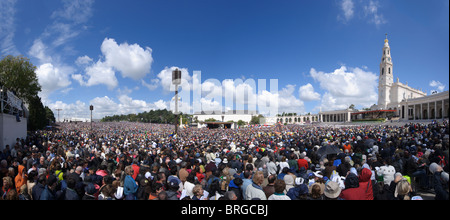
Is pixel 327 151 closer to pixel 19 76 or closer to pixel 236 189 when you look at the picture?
pixel 236 189

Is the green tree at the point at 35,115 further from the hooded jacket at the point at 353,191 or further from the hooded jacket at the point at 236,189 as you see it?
the hooded jacket at the point at 353,191

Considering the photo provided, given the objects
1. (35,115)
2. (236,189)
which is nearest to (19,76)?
(35,115)

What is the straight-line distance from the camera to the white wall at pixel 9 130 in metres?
11.7

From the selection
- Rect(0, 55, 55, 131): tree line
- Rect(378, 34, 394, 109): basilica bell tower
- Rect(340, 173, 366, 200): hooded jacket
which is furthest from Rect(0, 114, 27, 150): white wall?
Rect(378, 34, 394, 109): basilica bell tower

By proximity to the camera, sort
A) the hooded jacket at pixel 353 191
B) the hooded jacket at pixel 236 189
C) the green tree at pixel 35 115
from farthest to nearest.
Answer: the green tree at pixel 35 115
the hooded jacket at pixel 236 189
the hooded jacket at pixel 353 191

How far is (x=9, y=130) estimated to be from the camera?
12.8m

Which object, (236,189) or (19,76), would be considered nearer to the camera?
(236,189)

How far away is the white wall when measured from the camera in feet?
38.5

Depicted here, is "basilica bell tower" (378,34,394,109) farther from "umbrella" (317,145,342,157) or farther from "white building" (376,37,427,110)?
"umbrella" (317,145,342,157)

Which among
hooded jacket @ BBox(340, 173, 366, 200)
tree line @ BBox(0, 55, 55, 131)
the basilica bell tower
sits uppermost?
the basilica bell tower

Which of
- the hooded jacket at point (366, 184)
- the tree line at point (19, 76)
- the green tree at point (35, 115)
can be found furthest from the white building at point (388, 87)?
the green tree at point (35, 115)

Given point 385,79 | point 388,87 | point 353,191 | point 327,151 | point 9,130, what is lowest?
point 327,151

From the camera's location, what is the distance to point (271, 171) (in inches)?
266

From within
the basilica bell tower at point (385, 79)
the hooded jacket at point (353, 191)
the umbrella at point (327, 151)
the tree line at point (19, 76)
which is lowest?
the umbrella at point (327, 151)
